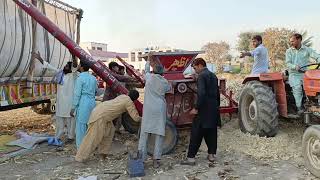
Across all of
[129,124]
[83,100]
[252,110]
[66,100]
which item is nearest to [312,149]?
[252,110]

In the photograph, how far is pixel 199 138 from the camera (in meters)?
6.95

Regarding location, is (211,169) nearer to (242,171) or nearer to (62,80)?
(242,171)

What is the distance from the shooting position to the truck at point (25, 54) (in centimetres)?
909

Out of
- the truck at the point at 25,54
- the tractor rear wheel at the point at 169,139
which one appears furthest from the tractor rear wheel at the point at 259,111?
the truck at the point at 25,54

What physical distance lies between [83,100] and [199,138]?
2.17 meters

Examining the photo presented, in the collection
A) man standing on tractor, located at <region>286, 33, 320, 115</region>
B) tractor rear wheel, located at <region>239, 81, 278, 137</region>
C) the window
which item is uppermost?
the window

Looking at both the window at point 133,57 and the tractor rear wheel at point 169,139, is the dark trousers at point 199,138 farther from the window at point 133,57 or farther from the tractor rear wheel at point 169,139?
the window at point 133,57

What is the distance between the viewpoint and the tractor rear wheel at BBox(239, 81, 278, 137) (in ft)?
24.9

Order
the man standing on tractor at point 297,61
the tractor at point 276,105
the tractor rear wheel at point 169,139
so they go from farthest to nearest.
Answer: the tractor rear wheel at point 169,139 → the man standing on tractor at point 297,61 → the tractor at point 276,105

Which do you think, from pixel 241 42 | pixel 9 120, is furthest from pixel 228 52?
pixel 9 120

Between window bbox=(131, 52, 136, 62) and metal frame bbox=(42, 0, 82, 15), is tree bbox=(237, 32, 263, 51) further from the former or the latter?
metal frame bbox=(42, 0, 82, 15)

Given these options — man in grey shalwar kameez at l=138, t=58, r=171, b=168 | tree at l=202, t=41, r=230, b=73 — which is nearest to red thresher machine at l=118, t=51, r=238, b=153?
man in grey shalwar kameez at l=138, t=58, r=171, b=168

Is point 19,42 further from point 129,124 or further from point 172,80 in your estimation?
point 172,80

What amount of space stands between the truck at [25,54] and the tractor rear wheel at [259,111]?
197 inches
